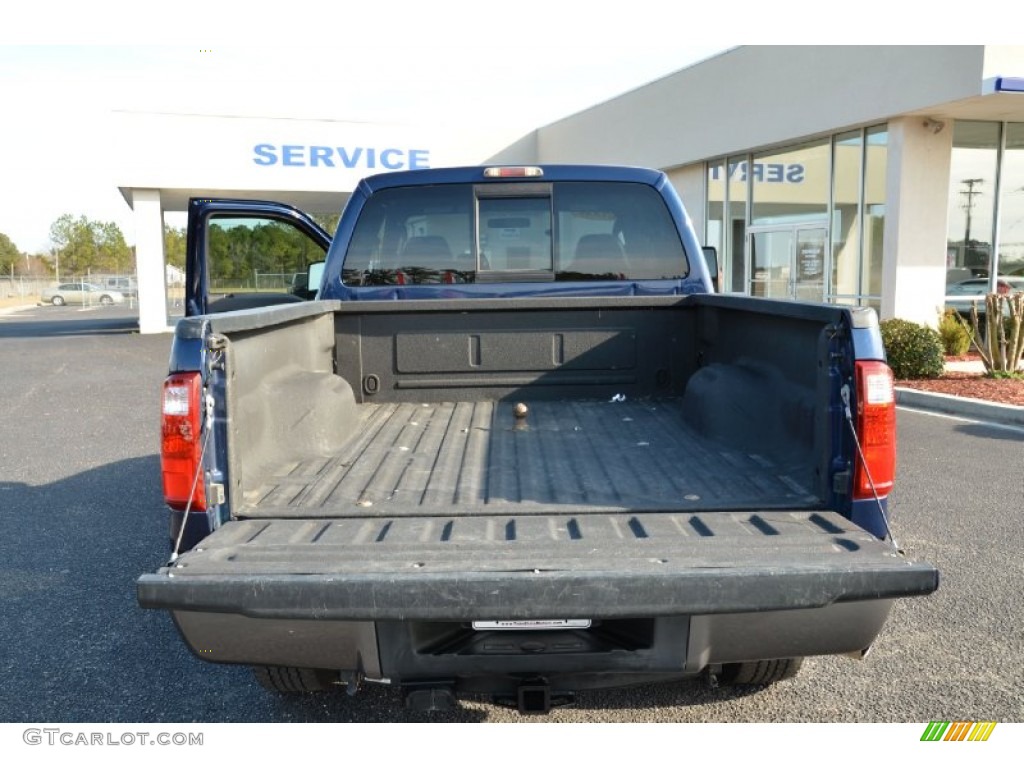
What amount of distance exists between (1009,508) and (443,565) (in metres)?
4.84

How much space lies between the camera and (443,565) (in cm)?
224

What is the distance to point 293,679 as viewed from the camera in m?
2.97

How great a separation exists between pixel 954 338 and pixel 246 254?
11500 millimetres

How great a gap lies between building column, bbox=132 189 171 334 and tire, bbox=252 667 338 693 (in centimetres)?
2196

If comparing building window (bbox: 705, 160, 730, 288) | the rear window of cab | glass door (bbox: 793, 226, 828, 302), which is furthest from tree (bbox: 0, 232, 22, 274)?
the rear window of cab

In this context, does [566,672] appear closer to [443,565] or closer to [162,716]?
[443,565]

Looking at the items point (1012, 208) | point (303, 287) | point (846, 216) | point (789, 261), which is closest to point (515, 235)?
point (303, 287)

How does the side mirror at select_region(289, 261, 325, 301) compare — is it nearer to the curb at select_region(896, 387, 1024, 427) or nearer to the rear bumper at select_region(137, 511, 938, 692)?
the rear bumper at select_region(137, 511, 938, 692)

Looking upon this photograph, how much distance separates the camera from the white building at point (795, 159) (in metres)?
13.5

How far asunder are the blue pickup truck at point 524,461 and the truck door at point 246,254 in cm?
163

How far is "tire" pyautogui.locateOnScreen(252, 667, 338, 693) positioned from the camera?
285 centimetres

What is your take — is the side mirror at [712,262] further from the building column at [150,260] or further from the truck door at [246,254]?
the building column at [150,260]

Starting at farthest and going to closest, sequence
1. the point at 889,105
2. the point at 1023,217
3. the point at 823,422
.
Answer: the point at 1023,217 → the point at 889,105 → the point at 823,422

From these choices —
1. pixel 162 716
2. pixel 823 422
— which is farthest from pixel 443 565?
pixel 162 716
